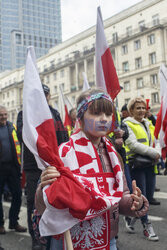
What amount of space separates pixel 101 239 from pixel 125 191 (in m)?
0.33

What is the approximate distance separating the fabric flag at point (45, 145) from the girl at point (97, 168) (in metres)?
0.12

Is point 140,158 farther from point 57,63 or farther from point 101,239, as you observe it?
point 57,63

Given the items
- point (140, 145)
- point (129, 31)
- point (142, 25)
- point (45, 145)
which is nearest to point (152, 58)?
point (142, 25)

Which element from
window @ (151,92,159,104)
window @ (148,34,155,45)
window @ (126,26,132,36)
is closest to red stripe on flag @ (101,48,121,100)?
window @ (151,92,159,104)

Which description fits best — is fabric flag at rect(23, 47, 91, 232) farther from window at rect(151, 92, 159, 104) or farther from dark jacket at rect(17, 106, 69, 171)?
window at rect(151, 92, 159, 104)

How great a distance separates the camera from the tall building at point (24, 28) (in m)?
119

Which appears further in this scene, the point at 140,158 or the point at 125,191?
the point at 140,158

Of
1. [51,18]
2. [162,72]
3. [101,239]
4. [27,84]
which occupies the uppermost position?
[51,18]

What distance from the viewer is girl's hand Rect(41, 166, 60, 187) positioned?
1.65 meters

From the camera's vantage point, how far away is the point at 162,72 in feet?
17.8

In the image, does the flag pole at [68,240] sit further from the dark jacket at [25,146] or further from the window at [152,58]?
the window at [152,58]

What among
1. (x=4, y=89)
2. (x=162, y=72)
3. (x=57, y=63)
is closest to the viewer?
(x=162, y=72)

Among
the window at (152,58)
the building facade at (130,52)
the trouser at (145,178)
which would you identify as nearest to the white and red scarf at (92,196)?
the trouser at (145,178)

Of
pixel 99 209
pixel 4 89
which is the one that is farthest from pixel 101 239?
pixel 4 89
